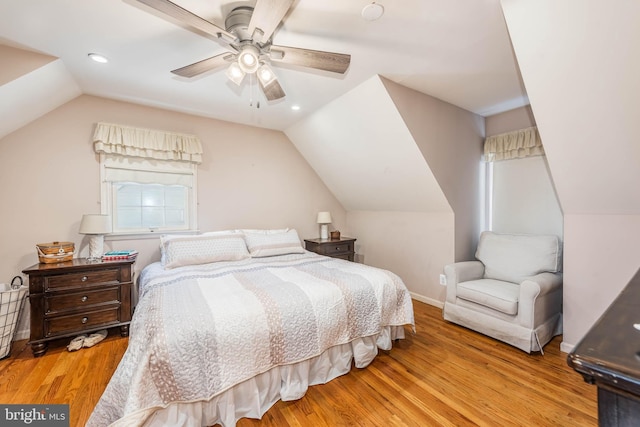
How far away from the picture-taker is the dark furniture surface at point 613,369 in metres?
0.50

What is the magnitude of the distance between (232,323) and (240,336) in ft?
0.29

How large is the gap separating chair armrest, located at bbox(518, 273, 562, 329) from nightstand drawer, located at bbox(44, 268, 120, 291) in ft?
12.2

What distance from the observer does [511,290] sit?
258 cm

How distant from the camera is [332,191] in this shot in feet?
14.9

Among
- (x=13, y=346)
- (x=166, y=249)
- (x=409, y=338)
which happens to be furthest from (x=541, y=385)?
(x=13, y=346)

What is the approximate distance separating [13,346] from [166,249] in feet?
4.87

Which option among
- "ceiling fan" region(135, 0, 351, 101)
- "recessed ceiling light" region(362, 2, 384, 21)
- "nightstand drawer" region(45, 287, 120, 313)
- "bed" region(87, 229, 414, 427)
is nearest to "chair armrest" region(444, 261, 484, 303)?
"bed" region(87, 229, 414, 427)

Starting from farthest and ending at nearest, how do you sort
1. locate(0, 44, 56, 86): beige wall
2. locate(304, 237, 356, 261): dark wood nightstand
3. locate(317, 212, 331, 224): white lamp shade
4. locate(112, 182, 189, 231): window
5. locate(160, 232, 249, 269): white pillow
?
locate(317, 212, 331, 224): white lamp shade < locate(304, 237, 356, 261): dark wood nightstand < locate(112, 182, 189, 231): window < locate(160, 232, 249, 269): white pillow < locate(0, 44, 56, 86): beige wall

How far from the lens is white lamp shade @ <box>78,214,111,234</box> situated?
2.56 meters

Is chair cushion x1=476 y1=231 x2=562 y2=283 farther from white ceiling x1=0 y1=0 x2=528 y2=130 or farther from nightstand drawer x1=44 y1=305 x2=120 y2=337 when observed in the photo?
nightstand drawer x1=44 y1=305 x2=120 y2=337

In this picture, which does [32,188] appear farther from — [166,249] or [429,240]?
[429,240]

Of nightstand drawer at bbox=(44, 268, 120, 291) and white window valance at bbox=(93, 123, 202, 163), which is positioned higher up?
white window valance at bbox=(93, 123, 202, 163)

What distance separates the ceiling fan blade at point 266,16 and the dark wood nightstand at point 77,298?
7.82 ft

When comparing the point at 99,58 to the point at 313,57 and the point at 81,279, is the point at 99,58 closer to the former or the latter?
the point at 313,57
